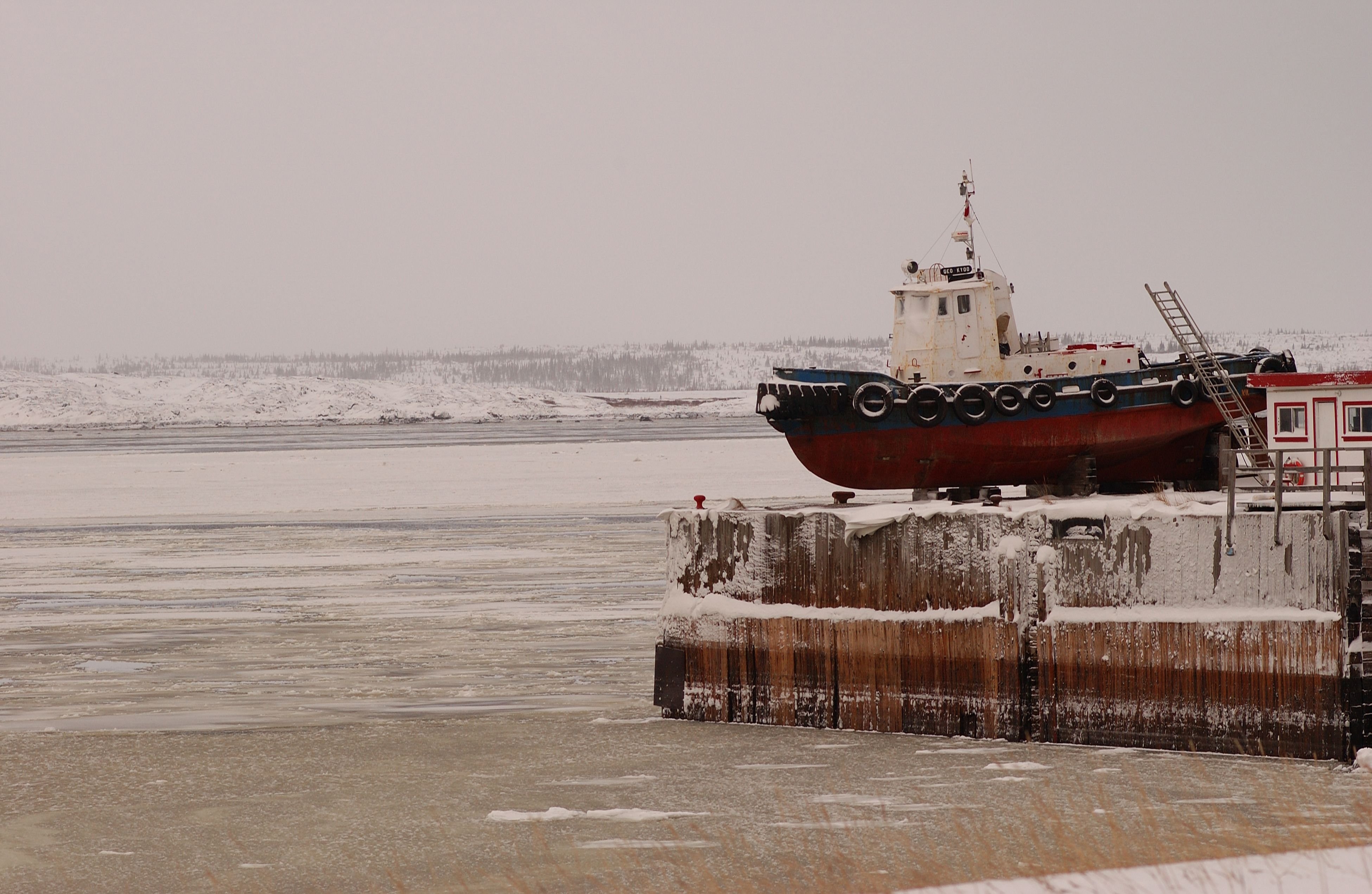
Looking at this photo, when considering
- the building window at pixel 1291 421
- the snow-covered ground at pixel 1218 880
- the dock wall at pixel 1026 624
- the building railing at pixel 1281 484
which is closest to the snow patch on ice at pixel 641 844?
the snow-covered ground at pixel 1218 880

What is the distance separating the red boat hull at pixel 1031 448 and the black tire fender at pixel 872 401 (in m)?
0.20

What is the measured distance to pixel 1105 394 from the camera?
19859 mm

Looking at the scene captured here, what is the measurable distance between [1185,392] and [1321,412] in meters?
5.24

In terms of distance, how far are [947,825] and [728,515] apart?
439cm

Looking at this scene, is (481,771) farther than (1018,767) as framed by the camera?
Yes

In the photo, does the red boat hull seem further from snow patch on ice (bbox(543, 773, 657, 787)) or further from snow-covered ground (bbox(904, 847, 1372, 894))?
snow-covered ground (bbox(904, 847, 1372, 894))

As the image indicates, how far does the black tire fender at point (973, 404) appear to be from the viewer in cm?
1995

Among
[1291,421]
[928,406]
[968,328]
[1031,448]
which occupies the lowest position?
[1031,448]

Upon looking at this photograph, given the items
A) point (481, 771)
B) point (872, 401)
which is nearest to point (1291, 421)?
point (872, 401)

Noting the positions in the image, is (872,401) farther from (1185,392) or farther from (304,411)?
(304,411)

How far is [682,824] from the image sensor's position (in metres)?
10.6

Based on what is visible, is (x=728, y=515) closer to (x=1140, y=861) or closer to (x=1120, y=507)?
(x=1120, y=507)

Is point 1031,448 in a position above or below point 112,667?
above

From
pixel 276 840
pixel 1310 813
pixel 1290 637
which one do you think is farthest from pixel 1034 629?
pixel 276 840
